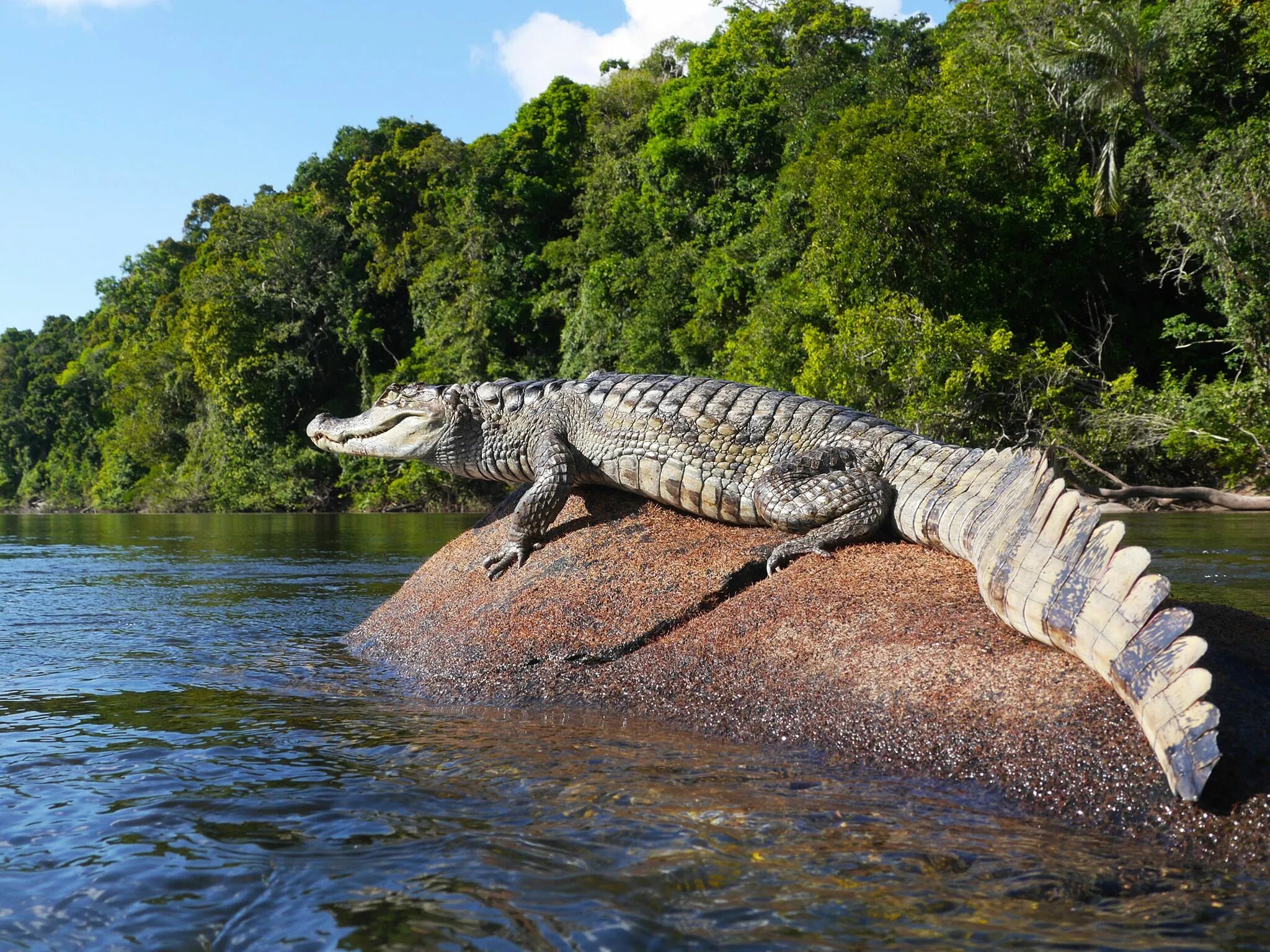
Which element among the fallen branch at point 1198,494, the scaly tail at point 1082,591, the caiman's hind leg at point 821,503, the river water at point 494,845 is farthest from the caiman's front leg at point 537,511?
the fallen branch at point 1198,494

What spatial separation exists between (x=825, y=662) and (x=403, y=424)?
13.1 feet

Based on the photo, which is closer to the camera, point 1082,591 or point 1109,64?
point 1082,591

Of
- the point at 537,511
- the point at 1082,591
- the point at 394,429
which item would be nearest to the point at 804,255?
the point at 394,429

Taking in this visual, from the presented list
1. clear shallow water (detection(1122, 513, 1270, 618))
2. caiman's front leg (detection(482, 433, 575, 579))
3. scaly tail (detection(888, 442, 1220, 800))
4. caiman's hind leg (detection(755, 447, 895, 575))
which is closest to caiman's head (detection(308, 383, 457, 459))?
caiman's front leg (detection(482, 433, 575, 579))

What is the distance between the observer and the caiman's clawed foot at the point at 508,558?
5.82m

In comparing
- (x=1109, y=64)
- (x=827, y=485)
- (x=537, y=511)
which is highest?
(x=1109, y=64)

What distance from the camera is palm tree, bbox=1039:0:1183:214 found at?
20469mm

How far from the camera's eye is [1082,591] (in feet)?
10.6

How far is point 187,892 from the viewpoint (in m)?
2.51

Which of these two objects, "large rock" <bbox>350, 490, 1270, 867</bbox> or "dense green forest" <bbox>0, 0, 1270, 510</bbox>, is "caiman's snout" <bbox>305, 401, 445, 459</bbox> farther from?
"dense green forest" <bbox>0, 0, 1270, 510</bbox>

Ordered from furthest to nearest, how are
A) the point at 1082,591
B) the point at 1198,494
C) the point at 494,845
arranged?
1. the point at 1198,494
2. the point at 1082,591
3. the point at 494,845

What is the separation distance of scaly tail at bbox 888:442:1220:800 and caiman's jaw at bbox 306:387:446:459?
3600 mm

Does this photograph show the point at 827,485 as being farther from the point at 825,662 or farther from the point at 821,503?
the point at 825,662

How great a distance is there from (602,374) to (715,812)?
156 inches
